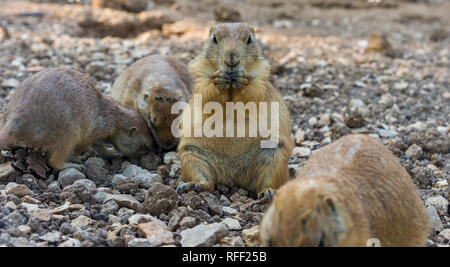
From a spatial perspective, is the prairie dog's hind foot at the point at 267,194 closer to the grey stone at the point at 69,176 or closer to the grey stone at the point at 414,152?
the grey stone at the point at 69,176

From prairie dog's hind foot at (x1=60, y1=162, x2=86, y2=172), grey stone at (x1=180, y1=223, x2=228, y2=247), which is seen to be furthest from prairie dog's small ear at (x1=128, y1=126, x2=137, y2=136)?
grey stone at (x1=180, y1=223, x2=228, y2=247)

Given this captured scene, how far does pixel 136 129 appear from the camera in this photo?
655 cm

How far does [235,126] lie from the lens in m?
5.32

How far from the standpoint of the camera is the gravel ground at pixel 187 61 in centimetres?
445

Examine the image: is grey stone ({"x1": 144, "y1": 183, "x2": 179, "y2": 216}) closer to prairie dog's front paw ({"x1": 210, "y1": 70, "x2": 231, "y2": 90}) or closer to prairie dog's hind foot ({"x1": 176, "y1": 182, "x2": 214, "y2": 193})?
prairie dog's hind foot ({"x1": 176, "y1": 182, "x2": 214, "y2": 193})

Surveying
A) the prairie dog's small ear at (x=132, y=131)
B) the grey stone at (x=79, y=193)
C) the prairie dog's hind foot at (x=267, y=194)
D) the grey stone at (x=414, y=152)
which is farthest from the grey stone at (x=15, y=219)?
the grey stone at (x=414, y=152)

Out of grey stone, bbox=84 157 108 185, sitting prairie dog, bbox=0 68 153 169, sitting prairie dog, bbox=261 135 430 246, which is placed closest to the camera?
sitting prairie dog, bbox=261 135 430 246

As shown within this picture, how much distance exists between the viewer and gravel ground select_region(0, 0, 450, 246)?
4453 millimetres

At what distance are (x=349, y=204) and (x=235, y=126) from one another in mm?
2175

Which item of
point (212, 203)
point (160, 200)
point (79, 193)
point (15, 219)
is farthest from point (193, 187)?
point (15, 219)

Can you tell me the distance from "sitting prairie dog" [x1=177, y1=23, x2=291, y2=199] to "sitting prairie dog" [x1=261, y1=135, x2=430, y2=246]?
112 centimetres

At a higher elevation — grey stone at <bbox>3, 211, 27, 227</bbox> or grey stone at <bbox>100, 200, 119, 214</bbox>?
grey stone at <bbox>3, 211, 27, 227</bbox>

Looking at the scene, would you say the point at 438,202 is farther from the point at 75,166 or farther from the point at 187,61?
the point at 187,61
